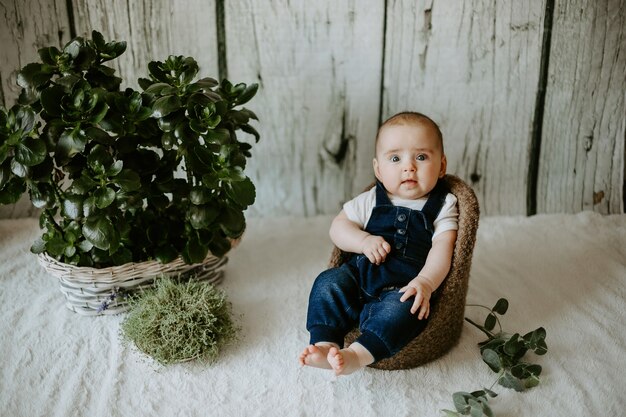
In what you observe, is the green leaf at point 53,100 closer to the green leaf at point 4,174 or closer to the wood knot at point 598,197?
the green leaf at point 4,174

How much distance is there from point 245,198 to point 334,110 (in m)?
0.61

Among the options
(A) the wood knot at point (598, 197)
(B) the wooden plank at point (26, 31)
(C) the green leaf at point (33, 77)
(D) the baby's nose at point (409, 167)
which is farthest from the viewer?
(A) the wood knot at point (598, 197)

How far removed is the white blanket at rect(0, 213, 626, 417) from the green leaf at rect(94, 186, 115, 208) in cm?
35

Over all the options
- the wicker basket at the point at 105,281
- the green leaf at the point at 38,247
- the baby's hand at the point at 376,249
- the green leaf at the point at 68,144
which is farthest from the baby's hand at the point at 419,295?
the green leaf at the point at 38,247

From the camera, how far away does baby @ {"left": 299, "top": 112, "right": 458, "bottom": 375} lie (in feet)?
4.04

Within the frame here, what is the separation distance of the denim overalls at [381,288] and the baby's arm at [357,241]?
0.10 ft

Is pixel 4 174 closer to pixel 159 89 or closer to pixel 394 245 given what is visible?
pixel 159 89

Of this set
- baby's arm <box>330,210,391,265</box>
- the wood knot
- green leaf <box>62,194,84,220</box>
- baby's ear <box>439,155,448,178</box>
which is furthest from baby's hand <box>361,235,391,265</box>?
the wood knot

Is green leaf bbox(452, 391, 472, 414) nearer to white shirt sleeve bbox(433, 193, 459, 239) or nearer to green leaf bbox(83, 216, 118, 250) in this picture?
white shirt sleeve bbox(433, 193, 459, 239)

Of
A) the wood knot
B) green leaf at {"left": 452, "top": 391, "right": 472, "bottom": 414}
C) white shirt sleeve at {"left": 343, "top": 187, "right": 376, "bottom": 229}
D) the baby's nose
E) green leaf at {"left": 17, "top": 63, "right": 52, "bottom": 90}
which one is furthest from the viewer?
the wood knot

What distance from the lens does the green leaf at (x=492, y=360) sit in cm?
123

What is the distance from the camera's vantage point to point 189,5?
164 centimetres

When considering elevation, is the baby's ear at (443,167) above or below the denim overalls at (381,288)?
above

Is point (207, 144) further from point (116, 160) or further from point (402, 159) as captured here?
point (402, 159)
